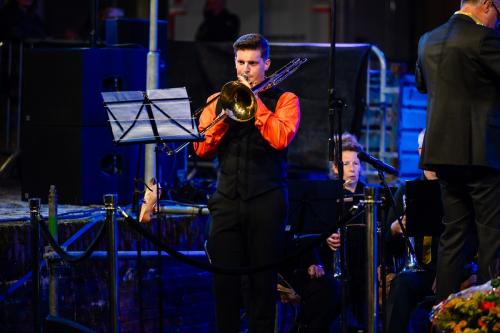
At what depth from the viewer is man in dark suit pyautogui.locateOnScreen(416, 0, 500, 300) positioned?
5.87 metres

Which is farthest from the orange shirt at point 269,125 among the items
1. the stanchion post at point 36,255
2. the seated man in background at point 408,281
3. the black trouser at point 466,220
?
the seated man in background at point 408,281

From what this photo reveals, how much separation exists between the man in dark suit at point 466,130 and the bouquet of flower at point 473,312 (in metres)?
0.62

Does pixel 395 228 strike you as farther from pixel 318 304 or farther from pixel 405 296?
pixel 318 304

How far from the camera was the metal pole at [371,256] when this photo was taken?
6.03 m

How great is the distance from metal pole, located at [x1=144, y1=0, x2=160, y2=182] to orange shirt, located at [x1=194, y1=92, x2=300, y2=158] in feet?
7.01

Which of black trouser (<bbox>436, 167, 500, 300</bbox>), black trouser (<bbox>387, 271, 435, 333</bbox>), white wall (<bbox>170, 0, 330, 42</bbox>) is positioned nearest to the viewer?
black trouser (<bbox>436, 167, 500, 300</bbox>)

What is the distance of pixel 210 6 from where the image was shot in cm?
1304

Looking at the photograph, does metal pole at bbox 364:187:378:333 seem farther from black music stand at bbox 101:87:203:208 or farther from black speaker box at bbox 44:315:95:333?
black speaker box at bbox 44:315:95:333

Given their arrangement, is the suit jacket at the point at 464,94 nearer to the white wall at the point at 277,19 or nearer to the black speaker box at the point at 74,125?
the black speaker box at the point at 74,125

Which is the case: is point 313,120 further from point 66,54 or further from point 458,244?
point 458,244

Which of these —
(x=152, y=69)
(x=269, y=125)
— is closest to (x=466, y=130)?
(x=269, y=125)

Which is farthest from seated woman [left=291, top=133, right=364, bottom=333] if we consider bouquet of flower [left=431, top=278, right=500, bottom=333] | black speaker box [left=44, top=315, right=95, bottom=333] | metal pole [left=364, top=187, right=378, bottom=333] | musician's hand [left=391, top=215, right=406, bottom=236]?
bouquet of flower [left=431, top=278, right=500, bottom=333]

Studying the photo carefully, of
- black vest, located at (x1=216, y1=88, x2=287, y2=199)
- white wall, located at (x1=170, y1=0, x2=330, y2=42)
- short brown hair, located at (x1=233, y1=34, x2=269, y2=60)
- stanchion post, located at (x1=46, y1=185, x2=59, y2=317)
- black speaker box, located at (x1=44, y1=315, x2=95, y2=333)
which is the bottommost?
black speaker box, located at (x1=44, y1=315, x2=95, y2=333)

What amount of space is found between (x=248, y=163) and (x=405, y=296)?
1721 millimetres
